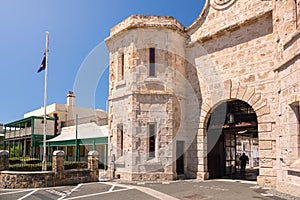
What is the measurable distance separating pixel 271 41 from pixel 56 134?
68.3 feet

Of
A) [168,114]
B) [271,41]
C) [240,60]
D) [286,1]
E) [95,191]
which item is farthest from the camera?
[168,114]

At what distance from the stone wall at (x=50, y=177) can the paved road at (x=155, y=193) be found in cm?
60

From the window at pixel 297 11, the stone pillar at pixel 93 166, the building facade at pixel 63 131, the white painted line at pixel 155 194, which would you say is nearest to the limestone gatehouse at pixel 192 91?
the stone pillar at pixel 93 166

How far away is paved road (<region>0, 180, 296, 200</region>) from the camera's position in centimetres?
809

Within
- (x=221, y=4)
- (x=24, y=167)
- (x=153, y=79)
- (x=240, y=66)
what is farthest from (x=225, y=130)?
(x=24, y=167)

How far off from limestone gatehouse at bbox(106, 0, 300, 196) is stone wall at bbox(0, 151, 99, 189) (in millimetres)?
1651

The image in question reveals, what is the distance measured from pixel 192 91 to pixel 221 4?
159 inches

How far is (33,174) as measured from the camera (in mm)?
10367

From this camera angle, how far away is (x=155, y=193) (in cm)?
865

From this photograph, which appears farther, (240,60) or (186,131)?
(186,131)

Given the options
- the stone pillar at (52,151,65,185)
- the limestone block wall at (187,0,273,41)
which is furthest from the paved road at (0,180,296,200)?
the limestone block wall at (187,0,273,41)

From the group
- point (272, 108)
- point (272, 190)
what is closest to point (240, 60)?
point (272, 108)

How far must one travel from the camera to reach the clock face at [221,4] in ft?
38.1

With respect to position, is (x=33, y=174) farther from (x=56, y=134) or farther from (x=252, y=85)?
(x=56, y=134)
